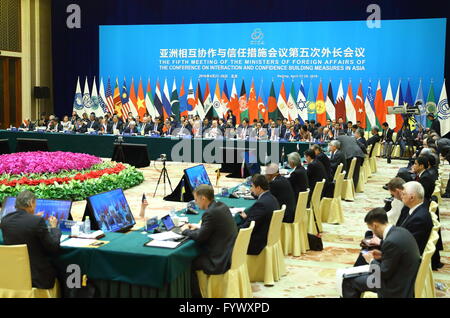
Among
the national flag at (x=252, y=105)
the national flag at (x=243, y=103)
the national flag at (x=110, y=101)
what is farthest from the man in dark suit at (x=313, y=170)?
the national flag at (x=110, y=101)

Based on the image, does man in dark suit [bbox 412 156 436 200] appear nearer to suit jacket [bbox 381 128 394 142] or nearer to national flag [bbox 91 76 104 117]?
suit jacket [bbox 381 128 394 142]

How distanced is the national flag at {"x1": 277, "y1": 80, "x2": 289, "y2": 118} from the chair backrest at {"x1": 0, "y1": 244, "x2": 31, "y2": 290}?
52.2ft

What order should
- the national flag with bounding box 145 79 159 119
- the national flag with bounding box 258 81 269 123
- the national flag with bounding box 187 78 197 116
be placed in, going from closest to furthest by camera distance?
the national flag with bounding box 258 81 269 123
the national flag with bounding box 187 78 197 116
the national flag with bounding box 145 79 159 119

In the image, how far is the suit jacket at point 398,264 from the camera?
13.8 ft

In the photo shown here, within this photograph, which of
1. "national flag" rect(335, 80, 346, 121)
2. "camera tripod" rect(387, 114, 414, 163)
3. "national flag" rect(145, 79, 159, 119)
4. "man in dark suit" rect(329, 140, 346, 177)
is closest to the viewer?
"man in dark suit" rect(329, 140, 346, 177)

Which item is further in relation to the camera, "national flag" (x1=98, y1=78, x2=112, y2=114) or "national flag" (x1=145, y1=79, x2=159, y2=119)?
"national flag" (x1=98, y1=78, x2=112, y2=114)

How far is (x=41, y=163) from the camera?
10.5m

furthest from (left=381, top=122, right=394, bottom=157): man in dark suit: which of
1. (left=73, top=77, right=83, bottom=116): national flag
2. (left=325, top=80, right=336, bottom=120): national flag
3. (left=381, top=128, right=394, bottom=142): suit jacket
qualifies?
(left=73, top=77, right=83, bottom=116): national flag

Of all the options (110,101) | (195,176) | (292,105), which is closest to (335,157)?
(195,176)

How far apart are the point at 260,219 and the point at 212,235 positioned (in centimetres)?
111

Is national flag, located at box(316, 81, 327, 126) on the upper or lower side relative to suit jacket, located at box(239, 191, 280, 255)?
upper

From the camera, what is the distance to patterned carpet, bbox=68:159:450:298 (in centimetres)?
602
